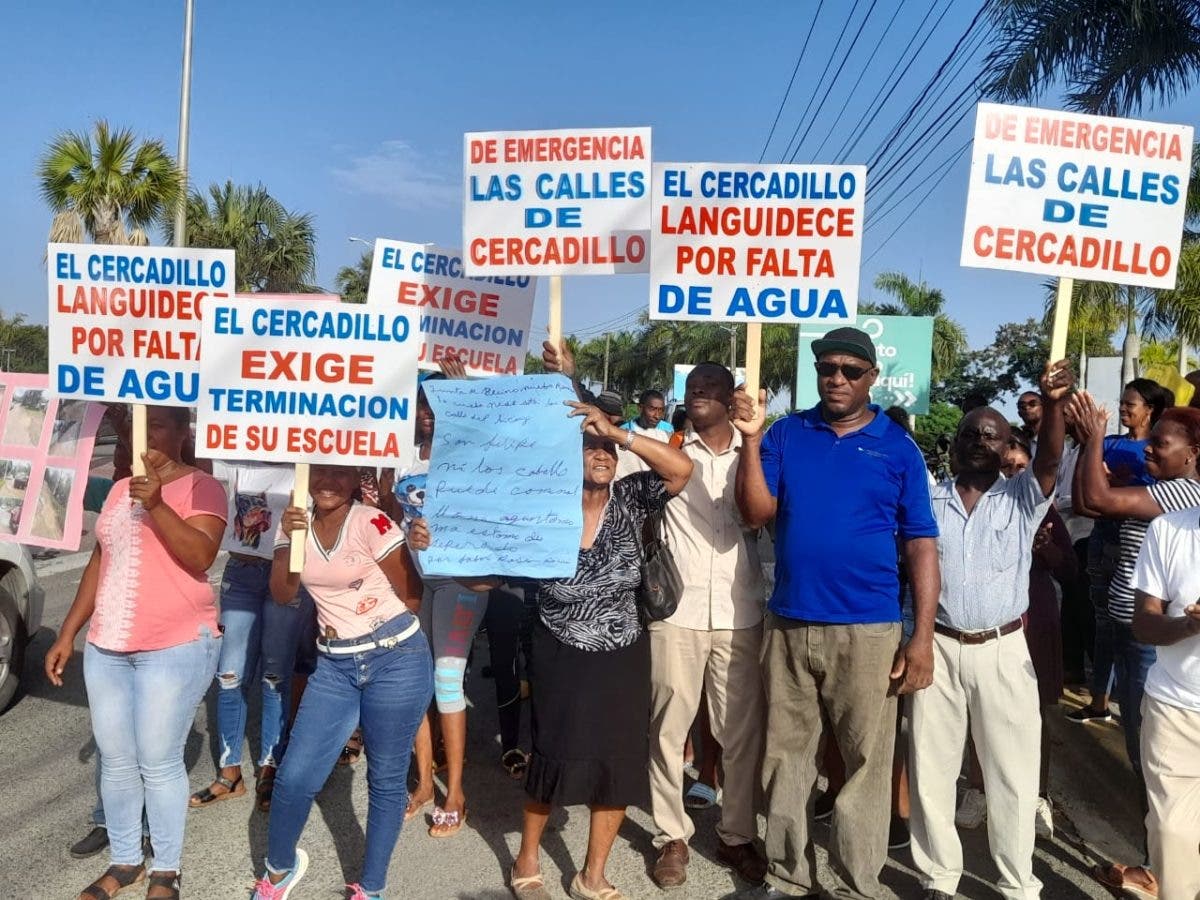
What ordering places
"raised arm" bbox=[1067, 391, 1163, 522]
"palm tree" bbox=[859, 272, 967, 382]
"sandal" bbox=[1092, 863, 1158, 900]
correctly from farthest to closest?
"palm tree" bbox=[859, 272, 967, 382]
"sandal" bbox=[1092, 863, 1158, 900]
"raised arm" bbox=[1067, 391, 1163, 522]

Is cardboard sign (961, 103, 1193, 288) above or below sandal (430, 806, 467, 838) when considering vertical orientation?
above

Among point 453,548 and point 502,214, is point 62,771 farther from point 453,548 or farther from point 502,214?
point 502,214

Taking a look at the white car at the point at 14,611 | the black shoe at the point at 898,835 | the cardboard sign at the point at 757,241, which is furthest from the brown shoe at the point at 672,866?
the white car at the point at 14,611

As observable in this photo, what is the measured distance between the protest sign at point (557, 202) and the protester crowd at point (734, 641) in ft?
2.09

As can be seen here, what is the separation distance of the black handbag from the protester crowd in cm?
1

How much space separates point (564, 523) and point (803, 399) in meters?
5.92

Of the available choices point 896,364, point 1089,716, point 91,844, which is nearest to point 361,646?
point 91,844

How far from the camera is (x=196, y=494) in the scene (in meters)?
3.77

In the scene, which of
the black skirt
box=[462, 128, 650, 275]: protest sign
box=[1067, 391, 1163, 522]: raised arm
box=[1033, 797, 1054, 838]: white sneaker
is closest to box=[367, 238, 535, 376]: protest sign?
box=[462, 128, 650, 275]: protest sign

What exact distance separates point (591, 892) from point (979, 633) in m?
1.77

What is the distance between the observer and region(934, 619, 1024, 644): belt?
3.83 metres

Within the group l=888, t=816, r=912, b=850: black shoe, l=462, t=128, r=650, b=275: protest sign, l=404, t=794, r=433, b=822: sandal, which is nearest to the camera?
l=462, t=128, r=650, b=275: protest sign

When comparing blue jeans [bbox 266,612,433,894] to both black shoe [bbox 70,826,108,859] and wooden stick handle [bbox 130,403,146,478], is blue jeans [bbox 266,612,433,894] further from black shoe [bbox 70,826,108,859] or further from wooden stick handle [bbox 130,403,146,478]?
black shoe [bbox 70,826,108,859]

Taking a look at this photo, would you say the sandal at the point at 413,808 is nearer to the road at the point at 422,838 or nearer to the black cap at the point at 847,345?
the road at the point at 422,838
